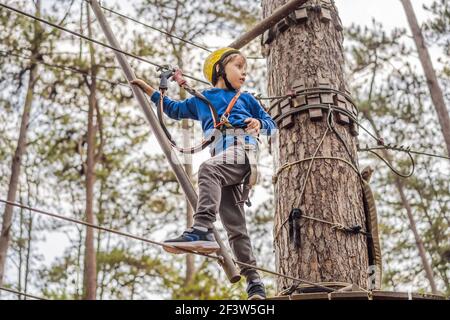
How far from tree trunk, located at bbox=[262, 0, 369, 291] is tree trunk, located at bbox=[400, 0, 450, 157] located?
668 centimetres

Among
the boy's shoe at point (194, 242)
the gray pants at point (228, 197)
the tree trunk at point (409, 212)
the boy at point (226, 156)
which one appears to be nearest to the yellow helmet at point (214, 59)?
the boy at point (226, 156)

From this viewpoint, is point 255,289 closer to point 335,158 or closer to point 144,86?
point 335,158

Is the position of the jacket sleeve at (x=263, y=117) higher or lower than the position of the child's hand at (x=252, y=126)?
higher

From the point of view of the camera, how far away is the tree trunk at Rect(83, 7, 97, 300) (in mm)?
9656

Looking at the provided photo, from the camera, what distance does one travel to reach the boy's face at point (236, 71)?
3396 millimetres

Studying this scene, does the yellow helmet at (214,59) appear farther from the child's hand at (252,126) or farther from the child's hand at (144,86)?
the child's hand at (252,126)

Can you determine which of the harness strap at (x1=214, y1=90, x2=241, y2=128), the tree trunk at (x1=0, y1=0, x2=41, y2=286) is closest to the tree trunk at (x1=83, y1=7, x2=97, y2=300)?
the tree trunk at (x1=0, y1=0, x2=41, y2=286)

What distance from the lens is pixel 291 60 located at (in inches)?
142

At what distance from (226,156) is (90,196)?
7.67 metres

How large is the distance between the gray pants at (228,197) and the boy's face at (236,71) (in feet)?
1.44

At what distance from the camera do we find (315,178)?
3.25m

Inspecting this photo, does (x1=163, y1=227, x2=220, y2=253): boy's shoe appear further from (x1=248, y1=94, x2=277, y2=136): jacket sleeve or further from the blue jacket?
(x1=248, y1=94, x2=277, y2=136): jacket sleeve

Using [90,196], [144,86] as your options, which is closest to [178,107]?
[144,86]

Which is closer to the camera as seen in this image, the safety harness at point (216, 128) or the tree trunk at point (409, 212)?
the safety harness at point (216, 128)
